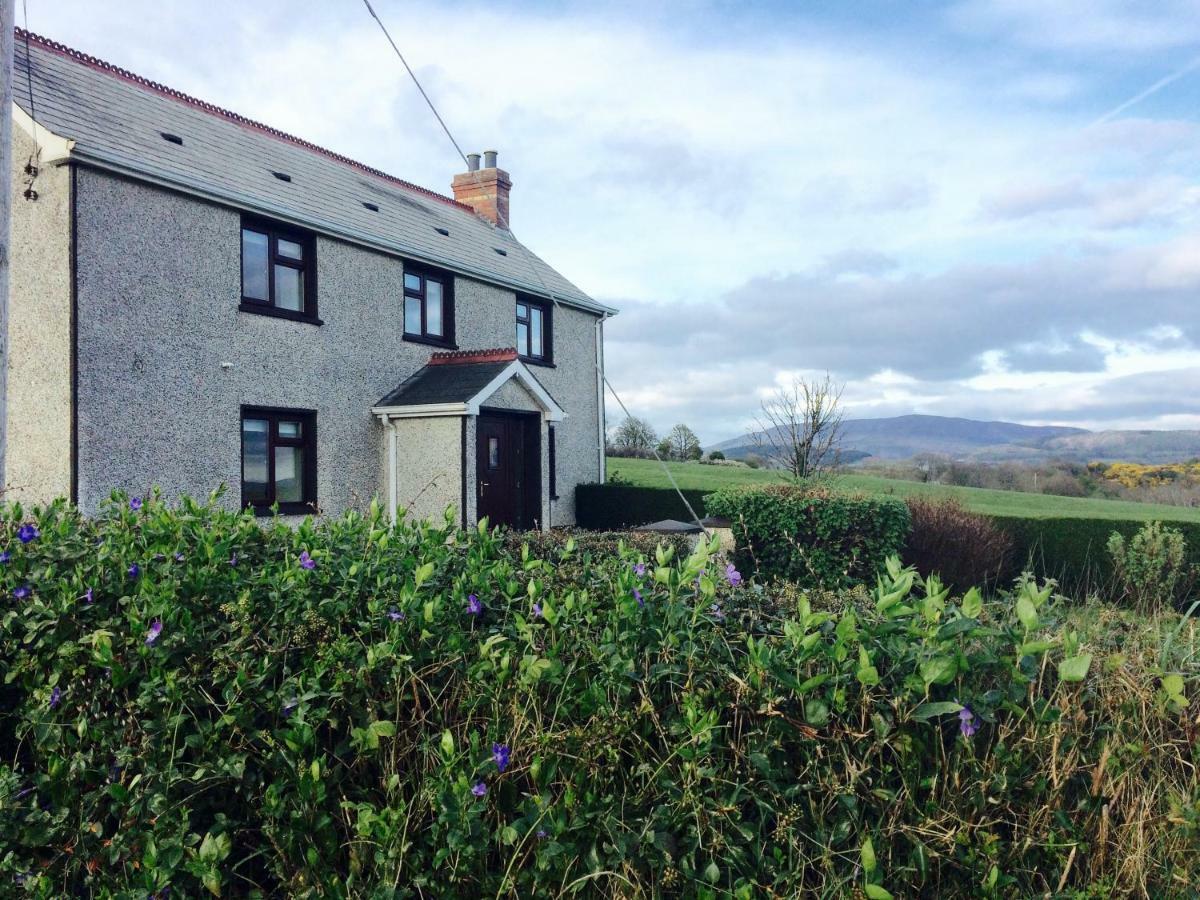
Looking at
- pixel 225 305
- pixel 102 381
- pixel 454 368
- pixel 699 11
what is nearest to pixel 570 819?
pixel 699 11

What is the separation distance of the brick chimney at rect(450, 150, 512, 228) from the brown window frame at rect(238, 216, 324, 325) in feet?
29.4

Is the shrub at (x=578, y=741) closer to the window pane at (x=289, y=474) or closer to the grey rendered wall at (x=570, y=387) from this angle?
the window pane at (x=289, y=474)

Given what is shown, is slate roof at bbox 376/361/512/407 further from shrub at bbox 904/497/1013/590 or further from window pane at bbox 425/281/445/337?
shrub at bbox 904/497/1013/590

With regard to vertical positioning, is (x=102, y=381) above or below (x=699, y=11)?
below

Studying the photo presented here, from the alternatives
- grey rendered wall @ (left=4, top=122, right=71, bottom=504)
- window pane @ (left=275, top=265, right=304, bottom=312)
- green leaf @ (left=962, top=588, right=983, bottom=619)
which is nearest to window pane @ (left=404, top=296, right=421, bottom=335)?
window pane @ (left=275, top=265, right=304, bottom=312)

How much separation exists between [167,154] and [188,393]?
3393 mm

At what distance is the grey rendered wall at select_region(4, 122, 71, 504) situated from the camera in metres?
10.5

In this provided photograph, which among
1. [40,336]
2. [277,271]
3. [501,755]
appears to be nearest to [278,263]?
[277,271]

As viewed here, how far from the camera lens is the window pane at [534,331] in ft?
64.3

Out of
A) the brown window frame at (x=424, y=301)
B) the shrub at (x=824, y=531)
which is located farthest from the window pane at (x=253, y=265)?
the shrub at (x=824, y=531)

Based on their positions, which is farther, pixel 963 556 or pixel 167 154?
pixel 963 556

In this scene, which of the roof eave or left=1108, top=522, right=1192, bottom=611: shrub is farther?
left=1108, top=522, right=1192, bottom=611: shrub

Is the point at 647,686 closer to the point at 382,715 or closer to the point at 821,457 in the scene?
the point at 382,715

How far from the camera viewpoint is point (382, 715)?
274cm
